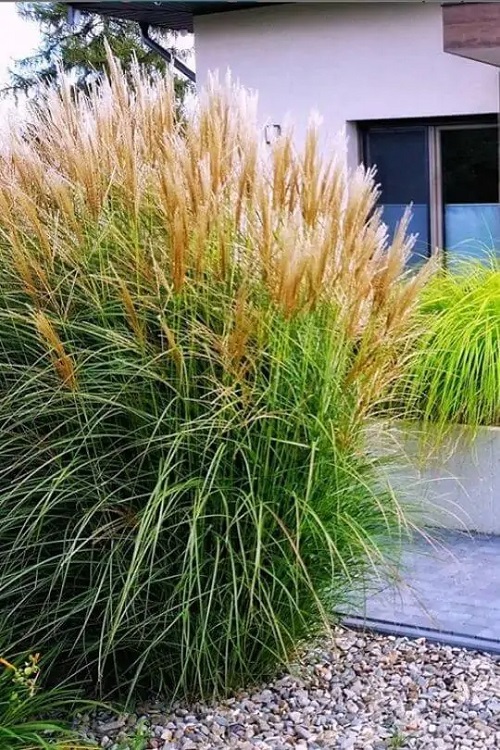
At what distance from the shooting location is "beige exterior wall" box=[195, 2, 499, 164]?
8547 mm

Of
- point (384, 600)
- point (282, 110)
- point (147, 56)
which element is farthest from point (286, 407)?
point (147, 56)

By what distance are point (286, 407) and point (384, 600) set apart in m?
1.37

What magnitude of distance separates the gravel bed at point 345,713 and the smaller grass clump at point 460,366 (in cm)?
152

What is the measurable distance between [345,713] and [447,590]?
4.41ft

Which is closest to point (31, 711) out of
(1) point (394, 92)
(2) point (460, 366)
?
(2) point (460, 366)

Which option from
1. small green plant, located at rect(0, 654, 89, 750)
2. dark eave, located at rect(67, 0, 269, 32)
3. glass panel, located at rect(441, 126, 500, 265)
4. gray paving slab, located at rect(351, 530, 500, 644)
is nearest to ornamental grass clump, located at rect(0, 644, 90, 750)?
small green plant, located at rect(0, 654, 89, 750)

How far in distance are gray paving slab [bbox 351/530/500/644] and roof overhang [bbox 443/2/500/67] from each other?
3.46m

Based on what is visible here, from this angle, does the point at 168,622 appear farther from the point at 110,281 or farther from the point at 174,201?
the point at 174,201

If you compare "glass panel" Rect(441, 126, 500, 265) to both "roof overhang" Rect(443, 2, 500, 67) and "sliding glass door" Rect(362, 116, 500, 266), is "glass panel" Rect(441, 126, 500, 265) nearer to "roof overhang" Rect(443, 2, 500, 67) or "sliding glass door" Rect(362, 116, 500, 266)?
"sliding glass door" Rect(362, 116, 500, 266)

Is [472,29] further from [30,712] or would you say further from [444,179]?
[30,712]

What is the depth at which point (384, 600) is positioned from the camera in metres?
3.94

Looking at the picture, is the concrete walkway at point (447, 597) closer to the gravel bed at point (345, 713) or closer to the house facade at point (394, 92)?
the gravel bed at point (345, 713)

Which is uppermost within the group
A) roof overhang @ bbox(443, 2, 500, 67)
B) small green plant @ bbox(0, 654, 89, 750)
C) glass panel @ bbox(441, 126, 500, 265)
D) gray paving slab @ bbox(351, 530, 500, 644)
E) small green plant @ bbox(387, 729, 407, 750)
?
roof overhang @ bbox(443, 2, 500, 67)

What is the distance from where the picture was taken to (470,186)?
8719 millimetres
